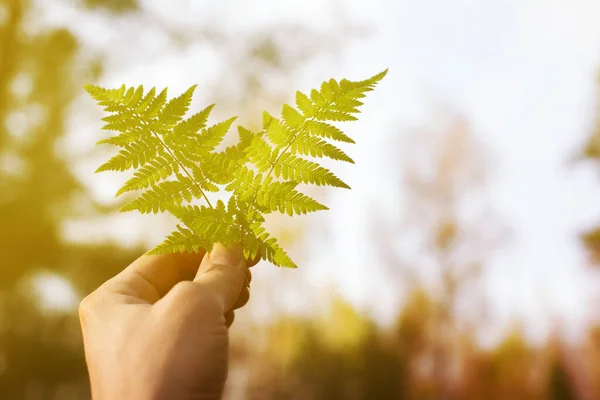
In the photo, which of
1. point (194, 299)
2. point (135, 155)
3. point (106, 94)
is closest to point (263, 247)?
point (194, 299)

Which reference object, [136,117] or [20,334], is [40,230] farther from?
[136,117]

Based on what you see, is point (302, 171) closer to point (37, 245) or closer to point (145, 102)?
point (145, 102)

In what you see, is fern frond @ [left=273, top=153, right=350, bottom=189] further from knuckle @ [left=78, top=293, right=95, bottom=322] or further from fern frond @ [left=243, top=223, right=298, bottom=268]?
knuckle @ [left=78, top=293, right=95, bottom=322]

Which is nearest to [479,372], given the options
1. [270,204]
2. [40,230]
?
[40,230]

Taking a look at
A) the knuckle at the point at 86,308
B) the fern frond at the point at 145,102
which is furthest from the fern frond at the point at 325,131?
the knuckle at the point at 86,308

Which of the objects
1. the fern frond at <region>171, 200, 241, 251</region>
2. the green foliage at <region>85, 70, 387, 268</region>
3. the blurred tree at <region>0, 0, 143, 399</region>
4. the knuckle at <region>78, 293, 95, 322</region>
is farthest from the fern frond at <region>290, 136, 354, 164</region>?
the blurred tree at <region>0, 0, 143, 399</region>
